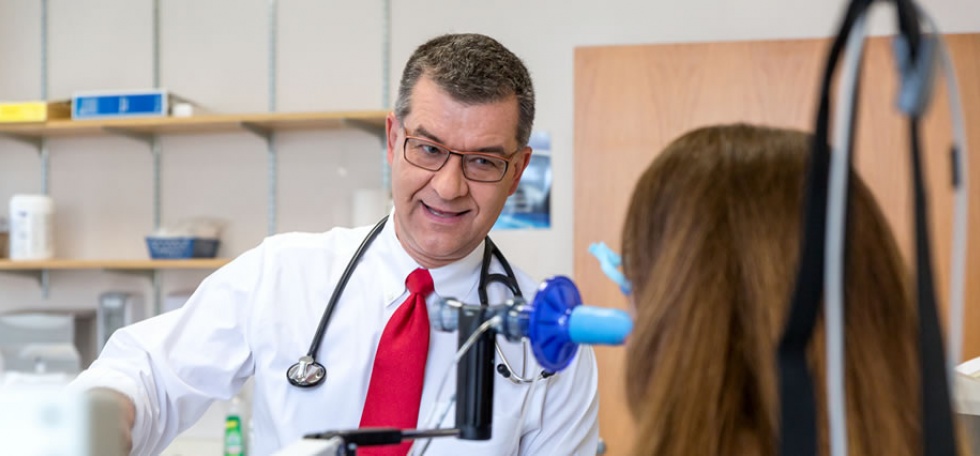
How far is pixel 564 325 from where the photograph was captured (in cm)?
79

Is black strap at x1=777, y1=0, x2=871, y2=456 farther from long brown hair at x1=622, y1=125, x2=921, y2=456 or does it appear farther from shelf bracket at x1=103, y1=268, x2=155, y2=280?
shelf bracket at x1=103, y1=268, x2=155, y2=280

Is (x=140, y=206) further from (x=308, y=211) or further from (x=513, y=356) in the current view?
(x=513, y=356)

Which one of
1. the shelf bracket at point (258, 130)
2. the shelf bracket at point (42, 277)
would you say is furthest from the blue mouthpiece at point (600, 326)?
the shelf bracket at point (42, 277)

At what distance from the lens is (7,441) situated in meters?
0.59

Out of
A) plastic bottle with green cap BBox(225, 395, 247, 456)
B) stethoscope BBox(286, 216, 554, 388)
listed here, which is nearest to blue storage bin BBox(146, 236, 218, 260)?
plastic bottle with green cap BBox(225, 395, 247, 456)

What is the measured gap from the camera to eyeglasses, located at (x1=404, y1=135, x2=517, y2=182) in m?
1.42

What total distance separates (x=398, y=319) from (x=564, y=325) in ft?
2.52

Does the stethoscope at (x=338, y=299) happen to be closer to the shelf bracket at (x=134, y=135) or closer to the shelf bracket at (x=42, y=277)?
the shelf bracket at (x=134, y=135)

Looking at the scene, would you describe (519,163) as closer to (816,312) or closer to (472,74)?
(472,74)

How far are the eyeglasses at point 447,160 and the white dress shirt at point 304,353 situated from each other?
0.64 ft

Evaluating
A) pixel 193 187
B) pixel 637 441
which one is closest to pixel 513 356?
pixel 637 441

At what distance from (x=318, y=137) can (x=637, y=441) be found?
223cm

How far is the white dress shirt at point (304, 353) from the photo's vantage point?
4.76 ft

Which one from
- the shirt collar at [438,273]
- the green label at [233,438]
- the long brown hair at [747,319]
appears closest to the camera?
the long brown hair at [747,319]
